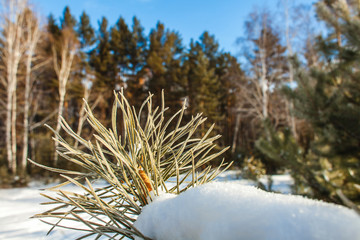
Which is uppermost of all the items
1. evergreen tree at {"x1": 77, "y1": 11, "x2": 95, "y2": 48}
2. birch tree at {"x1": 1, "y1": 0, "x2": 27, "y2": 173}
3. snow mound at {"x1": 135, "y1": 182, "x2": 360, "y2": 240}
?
evergreen tree at {"x1": 77, "y1": 11, "x2": 95, "y2": 48}

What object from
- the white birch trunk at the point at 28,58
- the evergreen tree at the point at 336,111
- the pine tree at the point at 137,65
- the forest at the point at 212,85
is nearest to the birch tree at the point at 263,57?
the forest at the point at 212,85

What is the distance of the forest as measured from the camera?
5.57 feet

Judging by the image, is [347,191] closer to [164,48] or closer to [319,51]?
[319,51]

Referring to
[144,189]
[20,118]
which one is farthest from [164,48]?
[144,189]

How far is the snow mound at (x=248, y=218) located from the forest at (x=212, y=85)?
0.04 m

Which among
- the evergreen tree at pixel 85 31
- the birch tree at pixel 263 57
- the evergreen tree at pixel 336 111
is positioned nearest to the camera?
the evergreen tree at pixel 336 111

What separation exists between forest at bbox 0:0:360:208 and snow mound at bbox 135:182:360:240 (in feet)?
0.12

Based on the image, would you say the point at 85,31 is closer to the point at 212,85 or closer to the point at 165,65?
the point at 165,65

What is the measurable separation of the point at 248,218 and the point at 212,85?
11590 mm

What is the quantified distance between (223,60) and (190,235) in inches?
563

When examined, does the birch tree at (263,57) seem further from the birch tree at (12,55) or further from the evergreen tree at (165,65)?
the birch tree at (12,55)

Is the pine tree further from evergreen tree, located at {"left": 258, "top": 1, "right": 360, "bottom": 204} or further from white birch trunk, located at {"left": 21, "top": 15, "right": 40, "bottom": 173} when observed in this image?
evergreen tree, located at {"left": 258, "top": 1, "right": 360, "bottom": 204}

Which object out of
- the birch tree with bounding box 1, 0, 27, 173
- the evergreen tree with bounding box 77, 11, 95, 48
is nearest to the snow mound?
the birch tree with bounding box 1, 0, 27, 173

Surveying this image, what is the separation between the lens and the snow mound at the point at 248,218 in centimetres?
17
